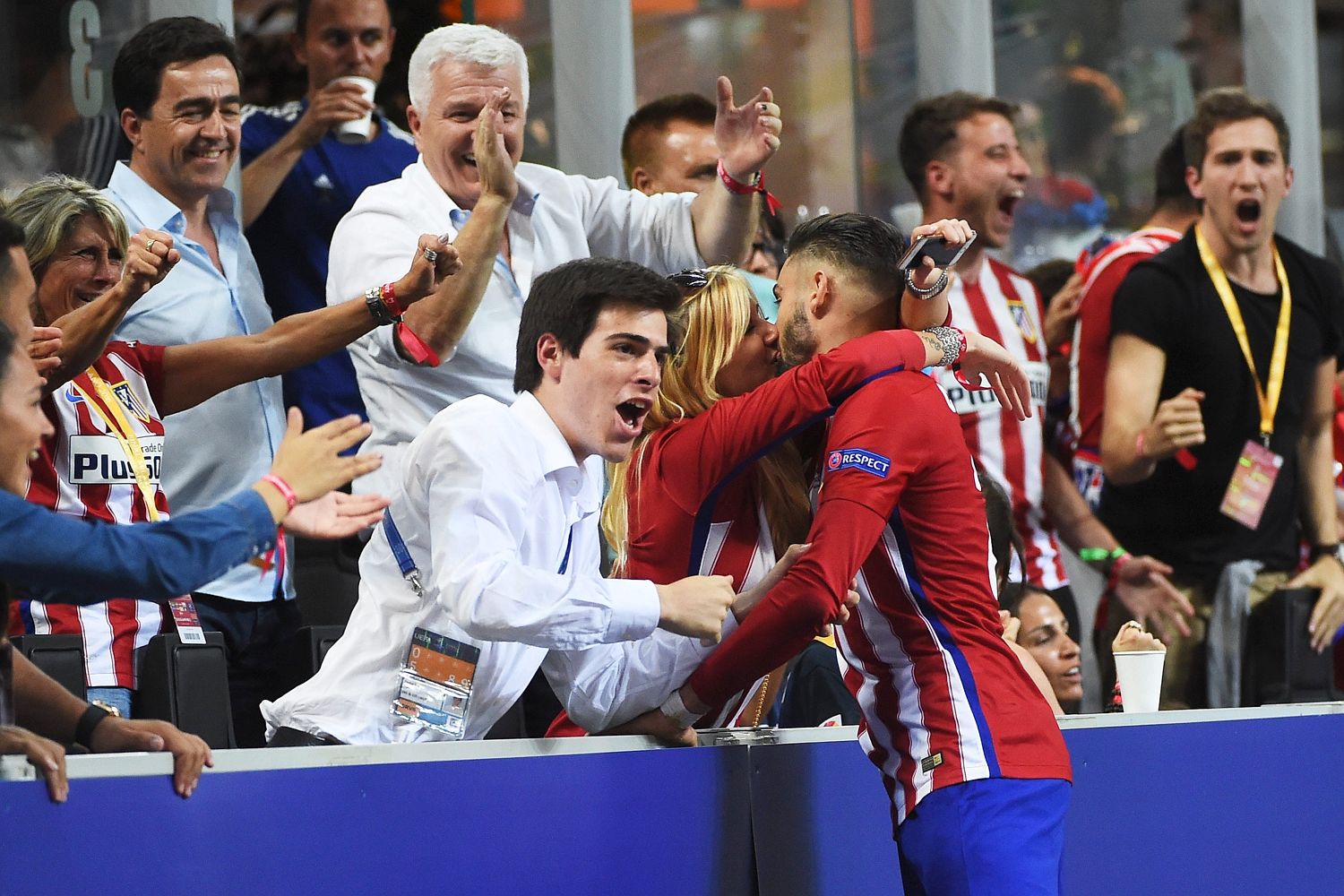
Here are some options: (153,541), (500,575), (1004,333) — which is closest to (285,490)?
(153,541)

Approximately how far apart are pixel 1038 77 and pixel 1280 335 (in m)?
5.51

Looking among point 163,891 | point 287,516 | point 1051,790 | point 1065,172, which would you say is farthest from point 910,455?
point 1065,172

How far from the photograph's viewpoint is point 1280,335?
5980 mm

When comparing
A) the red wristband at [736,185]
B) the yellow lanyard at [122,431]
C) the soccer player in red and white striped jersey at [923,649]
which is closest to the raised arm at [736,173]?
the red wristband at [736,185]

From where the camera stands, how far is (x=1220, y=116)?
610 cm

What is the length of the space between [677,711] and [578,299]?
75cm

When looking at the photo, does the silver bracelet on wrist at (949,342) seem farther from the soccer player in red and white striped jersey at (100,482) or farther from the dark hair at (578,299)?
the soccer player in red and white striped jersey at (100,482)

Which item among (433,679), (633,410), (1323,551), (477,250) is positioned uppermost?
(477,250)

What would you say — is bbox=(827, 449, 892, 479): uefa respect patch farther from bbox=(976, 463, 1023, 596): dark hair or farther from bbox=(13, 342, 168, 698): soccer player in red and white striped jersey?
bbox=(13, 342, 168, 698): soccer player in red and white striped jersey

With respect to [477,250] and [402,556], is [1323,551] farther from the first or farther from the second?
[402,556]

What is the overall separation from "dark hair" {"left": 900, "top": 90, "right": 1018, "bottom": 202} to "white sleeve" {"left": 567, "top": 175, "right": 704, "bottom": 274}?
1.58 metres

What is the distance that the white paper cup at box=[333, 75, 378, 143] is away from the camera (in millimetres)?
5070

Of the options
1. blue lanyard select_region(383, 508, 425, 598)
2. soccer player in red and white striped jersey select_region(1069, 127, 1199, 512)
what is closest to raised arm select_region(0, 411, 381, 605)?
blue lanyard select_region(383, 508, 425, 598)

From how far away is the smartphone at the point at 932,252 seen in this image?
3445 mm
